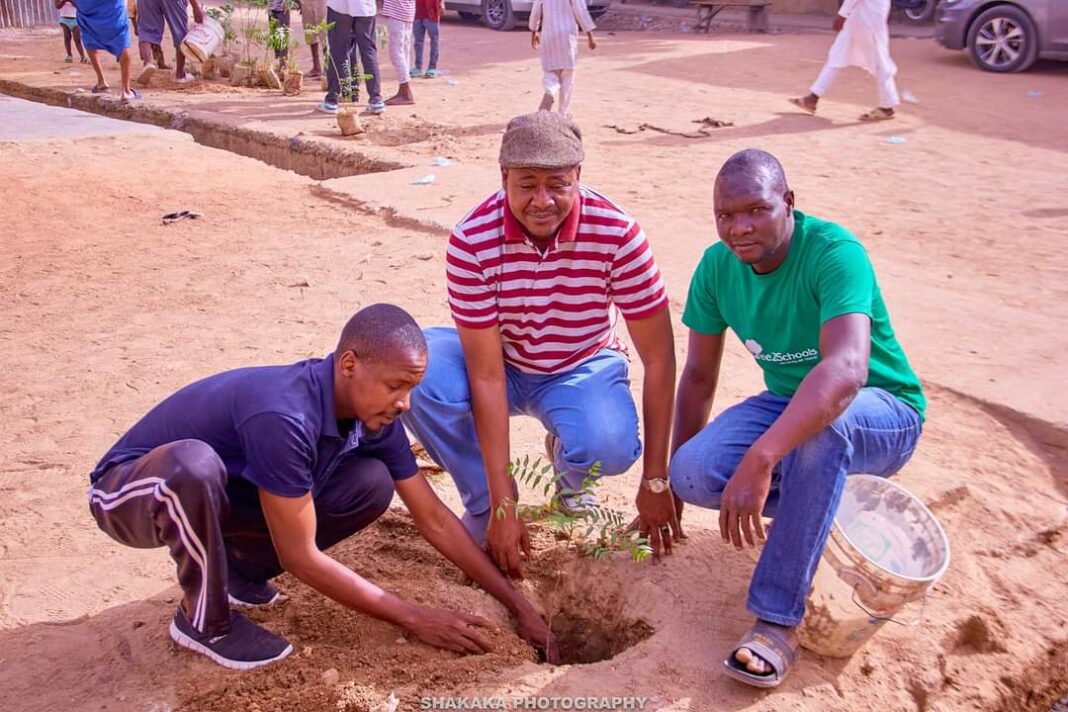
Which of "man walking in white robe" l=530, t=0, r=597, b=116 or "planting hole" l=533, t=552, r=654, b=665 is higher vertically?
"man walking in white robe" l=530, t=0, r=597, b=116

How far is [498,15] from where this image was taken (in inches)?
697

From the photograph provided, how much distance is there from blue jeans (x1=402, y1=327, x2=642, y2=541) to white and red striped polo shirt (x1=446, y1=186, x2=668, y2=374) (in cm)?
20

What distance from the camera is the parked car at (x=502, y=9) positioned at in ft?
56.3

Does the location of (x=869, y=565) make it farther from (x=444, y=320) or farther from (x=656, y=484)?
(x=444, y=320)

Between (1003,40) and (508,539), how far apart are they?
11.4 metres

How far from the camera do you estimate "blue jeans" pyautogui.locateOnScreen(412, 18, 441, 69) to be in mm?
12383

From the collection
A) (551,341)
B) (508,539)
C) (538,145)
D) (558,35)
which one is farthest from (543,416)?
(558,35)

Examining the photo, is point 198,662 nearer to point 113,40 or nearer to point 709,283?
point 709,283

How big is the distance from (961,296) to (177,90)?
360 inches

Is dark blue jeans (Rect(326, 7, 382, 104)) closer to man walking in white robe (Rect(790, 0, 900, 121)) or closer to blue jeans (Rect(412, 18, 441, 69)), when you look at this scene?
blue jeans (Rect(412, 18, 441, 69))

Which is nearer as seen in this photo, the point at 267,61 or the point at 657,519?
the point at 657,519

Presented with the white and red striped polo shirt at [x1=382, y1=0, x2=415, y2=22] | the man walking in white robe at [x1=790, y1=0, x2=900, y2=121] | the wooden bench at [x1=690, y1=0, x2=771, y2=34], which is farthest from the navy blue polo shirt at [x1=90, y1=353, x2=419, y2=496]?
the wooden bench at [x1=690, y1=0, x2=771, y2=34]

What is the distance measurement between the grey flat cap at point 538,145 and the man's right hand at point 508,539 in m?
0.94

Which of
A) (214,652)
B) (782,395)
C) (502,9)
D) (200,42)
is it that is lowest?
(214,652)
